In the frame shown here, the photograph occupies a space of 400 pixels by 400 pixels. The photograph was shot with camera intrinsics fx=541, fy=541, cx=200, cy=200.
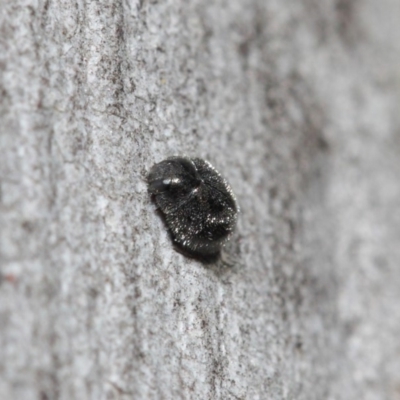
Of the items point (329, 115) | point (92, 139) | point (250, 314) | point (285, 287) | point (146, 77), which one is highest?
point (329, 115)

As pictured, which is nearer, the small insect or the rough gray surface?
the rough gray surface

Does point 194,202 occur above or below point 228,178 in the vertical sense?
below

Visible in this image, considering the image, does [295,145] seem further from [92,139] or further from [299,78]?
[92,139]

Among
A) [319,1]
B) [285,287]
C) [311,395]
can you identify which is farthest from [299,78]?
[311,395]

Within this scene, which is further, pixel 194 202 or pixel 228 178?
pixel 228 178
